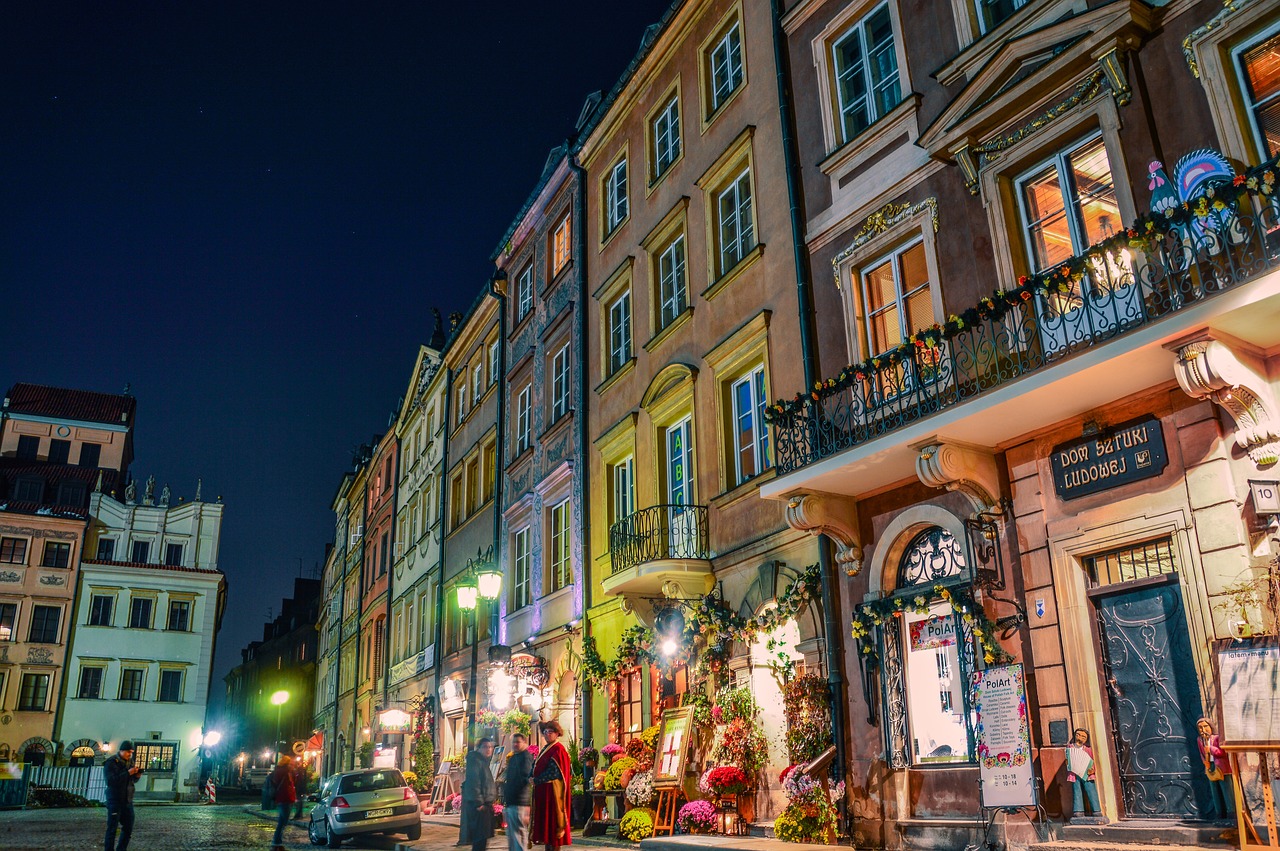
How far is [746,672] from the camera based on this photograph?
15023mm

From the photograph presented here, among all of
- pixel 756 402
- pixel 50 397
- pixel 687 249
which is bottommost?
pixel 756 402

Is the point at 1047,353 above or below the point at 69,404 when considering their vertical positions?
below

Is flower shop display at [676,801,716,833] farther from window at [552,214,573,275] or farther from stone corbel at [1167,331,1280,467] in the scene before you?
window at [552,214,573,275]

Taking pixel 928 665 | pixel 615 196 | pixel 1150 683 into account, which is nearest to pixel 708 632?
pixel 928 665

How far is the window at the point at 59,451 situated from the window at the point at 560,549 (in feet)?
151

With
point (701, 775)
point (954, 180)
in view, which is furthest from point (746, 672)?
point (954, 180)

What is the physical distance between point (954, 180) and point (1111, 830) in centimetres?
751

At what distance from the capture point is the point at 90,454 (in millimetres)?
58219

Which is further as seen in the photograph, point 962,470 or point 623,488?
point 623,488

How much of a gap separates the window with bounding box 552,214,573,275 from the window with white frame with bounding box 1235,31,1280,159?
1683 cm

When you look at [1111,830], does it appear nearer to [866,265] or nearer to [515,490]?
[866,265]

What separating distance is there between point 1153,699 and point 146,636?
2079 inches

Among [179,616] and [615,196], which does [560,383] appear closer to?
[615,196]

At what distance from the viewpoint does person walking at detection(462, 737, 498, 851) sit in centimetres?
1266
